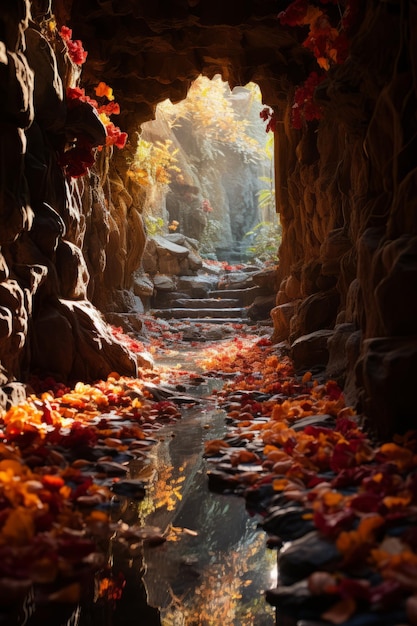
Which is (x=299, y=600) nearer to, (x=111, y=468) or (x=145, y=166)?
(x=111, y=468)

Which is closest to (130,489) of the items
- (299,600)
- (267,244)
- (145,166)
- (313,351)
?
(299,600)

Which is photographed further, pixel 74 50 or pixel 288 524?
pixel 74 50

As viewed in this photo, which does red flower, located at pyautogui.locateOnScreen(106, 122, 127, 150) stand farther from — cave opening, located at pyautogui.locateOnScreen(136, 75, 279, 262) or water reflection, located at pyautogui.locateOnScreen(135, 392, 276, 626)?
cave opening, located at pyautogui.locateOnScreen(136, 75, 279, 262)

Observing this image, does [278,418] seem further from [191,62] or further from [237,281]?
[237,281]

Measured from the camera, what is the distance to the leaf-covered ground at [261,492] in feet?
6.61

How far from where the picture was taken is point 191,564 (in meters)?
2.47

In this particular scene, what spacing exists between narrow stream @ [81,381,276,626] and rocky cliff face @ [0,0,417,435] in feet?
4.42

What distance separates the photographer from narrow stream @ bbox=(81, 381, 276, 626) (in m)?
2.11

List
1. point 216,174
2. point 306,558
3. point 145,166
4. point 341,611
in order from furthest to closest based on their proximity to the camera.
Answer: point 216,174, point 145,166, point 306,558, point 341,611

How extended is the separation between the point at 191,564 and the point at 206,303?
16235mm

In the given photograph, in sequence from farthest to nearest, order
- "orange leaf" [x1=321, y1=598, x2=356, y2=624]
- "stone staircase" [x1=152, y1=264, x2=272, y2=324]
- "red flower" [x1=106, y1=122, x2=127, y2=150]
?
"stone staircase" [x1=152, y1=264, x2=272, y2=324]
"red flower" [x1=106, y1=122, x2=127, y2=150]
"orange leaf" [x1=321, y1=598, x2=356, y2=624]

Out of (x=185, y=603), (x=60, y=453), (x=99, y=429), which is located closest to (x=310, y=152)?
(x=99, y=429)

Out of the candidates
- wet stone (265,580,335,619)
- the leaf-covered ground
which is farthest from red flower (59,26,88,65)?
wet stone (265,580,335,619)

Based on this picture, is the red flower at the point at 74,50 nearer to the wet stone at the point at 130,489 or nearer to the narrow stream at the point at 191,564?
the narrow stream at the point at 191,564
